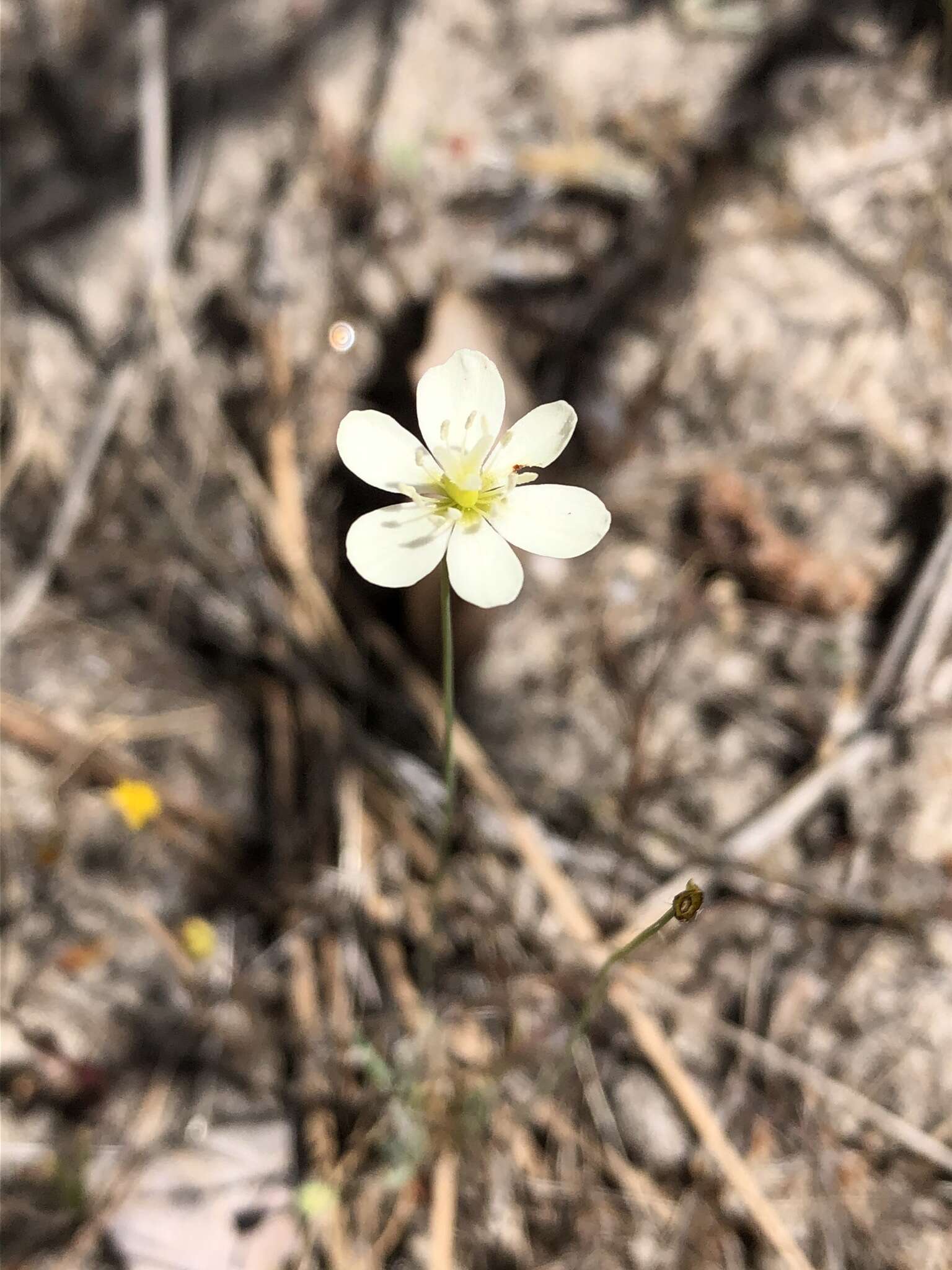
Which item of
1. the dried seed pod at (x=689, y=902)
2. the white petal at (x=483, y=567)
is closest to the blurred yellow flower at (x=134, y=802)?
the white petal at (x=483, y=567)

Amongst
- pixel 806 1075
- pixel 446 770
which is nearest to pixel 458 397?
pixel 446 770

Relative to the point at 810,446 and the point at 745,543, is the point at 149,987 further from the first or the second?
the point at 810,446

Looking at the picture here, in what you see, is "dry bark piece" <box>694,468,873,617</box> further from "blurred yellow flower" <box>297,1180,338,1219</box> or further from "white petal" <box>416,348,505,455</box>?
"blurred yellow flower" <box>297,1180,338,1219</box>

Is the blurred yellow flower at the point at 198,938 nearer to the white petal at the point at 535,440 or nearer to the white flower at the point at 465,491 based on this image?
the white flower at the point at 465,491

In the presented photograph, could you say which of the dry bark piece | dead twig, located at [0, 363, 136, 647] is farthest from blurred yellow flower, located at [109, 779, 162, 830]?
the dry bark piece

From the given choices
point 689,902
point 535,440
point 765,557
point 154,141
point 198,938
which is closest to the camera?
point 689,902

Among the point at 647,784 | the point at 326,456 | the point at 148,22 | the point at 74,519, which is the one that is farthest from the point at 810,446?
the point at 148,22

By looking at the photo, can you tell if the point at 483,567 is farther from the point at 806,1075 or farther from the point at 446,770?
the point at 806,1075
